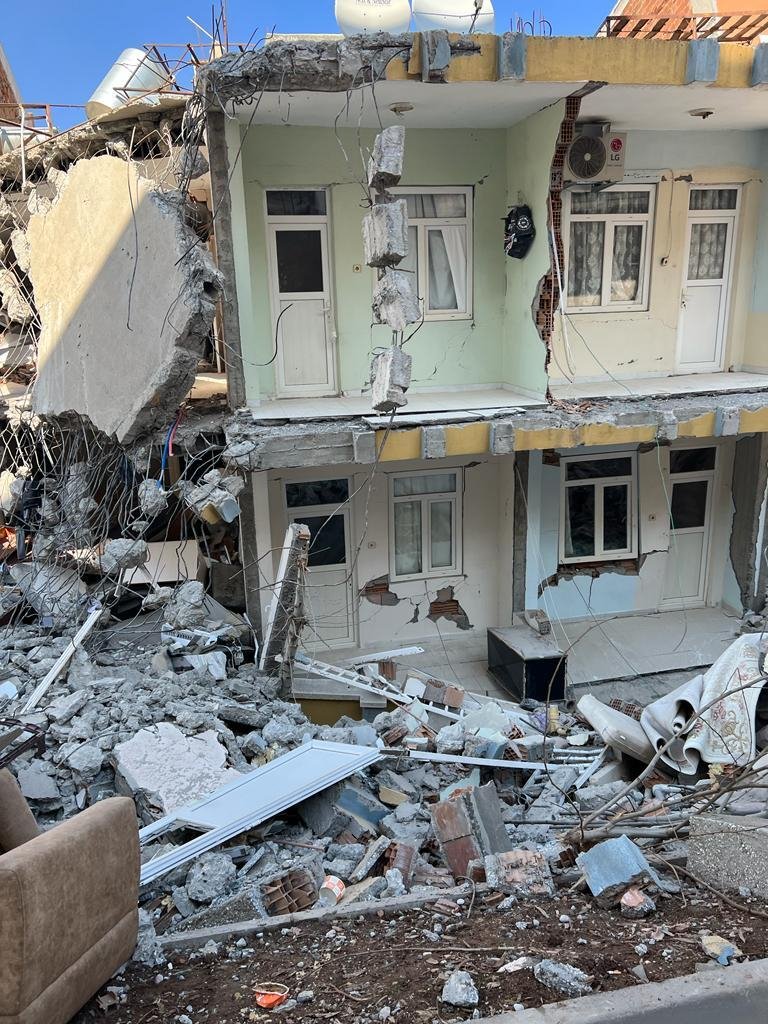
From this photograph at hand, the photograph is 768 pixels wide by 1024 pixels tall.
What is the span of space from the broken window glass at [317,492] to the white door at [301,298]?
1221 mm

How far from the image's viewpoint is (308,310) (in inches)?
352

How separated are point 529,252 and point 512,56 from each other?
227cm

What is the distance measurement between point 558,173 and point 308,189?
2.89 metres

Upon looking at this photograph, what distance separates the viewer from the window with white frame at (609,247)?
948 centimetres

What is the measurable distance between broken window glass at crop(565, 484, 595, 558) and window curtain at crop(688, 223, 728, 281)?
3.29m

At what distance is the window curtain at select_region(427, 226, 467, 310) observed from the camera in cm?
920

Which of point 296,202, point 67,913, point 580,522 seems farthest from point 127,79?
point 67,913

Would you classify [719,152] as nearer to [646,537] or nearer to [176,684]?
[646,537]

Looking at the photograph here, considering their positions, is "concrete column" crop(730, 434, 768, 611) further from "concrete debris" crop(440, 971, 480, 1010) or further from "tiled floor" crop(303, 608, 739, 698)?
"concrete debris" crop(440, 971, 480, 1010)

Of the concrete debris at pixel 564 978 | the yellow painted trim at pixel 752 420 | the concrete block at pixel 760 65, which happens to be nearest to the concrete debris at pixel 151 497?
the concrete debris at pixel 564 978

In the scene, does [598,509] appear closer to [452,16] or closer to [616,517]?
[616,517]

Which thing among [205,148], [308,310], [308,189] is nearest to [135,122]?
[205,148]

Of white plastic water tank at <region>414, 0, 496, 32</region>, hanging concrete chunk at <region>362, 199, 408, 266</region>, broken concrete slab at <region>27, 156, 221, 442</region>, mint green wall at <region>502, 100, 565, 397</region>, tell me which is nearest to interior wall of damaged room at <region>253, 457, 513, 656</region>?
mint green wall at <region>502, 100, 565, 397</region>

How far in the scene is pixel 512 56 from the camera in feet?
23.0
